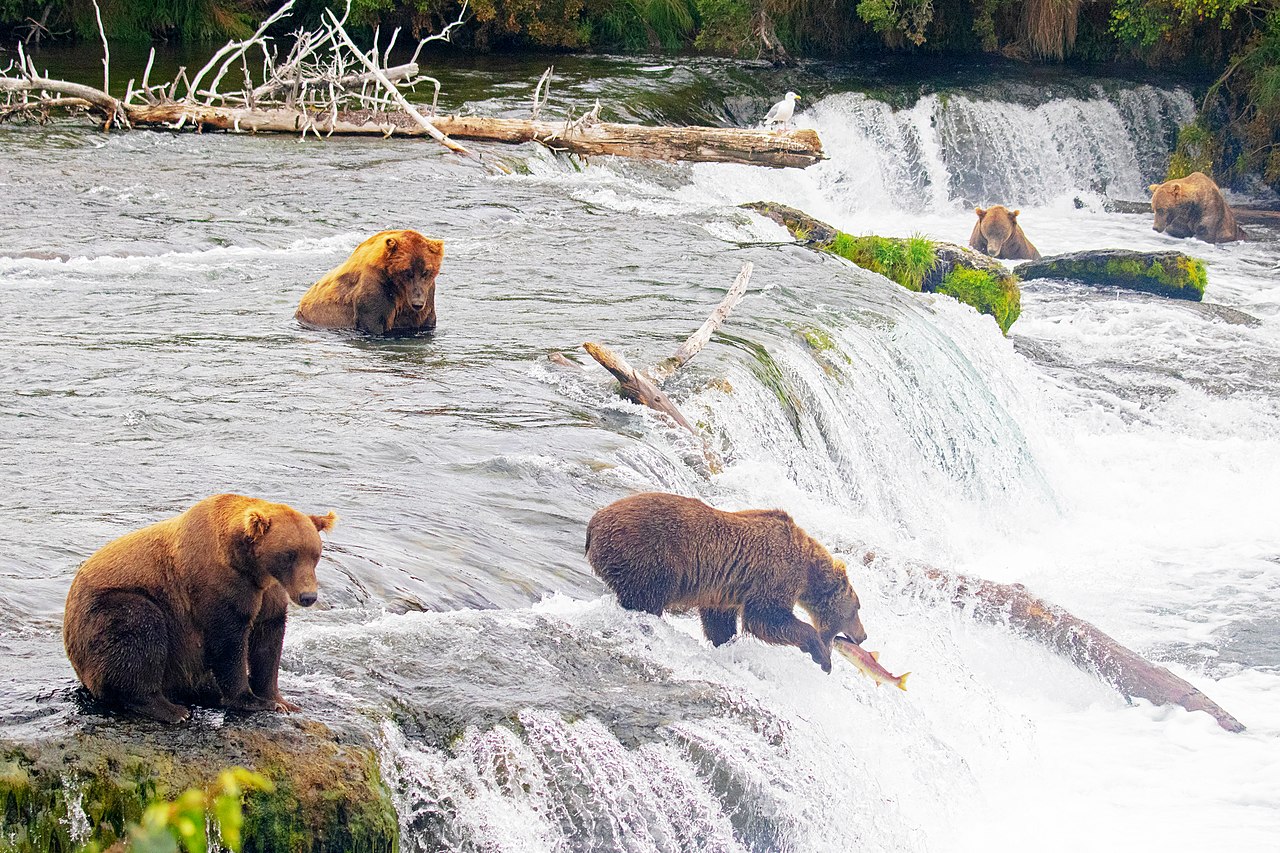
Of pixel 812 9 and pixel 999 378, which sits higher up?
pixel 812 9

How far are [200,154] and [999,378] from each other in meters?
8.67

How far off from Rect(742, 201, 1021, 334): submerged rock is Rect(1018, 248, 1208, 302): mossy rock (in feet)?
7.25

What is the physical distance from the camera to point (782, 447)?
859 centimetres

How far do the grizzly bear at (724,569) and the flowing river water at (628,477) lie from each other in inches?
5.8

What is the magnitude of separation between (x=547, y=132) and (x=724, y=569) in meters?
11.6

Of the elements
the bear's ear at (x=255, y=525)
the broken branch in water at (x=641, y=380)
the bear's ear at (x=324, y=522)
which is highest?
the bear's ear at (x=255, y=525)

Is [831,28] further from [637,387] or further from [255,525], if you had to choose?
[255,525]

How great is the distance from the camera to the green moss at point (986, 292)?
46.1ft

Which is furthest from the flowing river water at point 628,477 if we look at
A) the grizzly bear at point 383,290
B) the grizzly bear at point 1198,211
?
Result: the grizzly bear at point 1198,211

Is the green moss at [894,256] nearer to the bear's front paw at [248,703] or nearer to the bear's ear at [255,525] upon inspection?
the bear's front paw at [248,703]

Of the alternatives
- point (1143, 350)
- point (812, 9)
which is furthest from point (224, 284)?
point (812, 9)

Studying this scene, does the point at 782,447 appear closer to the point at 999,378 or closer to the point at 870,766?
the point at 870,766

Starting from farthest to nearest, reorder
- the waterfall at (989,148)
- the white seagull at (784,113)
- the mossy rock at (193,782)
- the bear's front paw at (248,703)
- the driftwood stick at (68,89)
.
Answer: the waterfall at (989,148)
the white seagull at (784,113)
the driftwood stick at (68,89)
the bear's front paw at (248,703)
the mossy rock at (193,782)

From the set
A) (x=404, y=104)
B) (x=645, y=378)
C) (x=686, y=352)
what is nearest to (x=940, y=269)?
(x=404, y=104)
